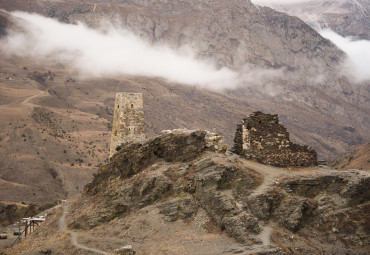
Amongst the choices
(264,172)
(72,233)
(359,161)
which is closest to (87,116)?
(359,161)

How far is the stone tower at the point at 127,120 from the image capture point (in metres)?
28.6

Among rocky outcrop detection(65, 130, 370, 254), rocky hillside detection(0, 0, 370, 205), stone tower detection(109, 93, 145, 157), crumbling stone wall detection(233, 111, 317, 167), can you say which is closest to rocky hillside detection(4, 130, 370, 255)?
rocky outcrop detection(65, 130, 370, 254)

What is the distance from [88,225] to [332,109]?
18999 centimetres

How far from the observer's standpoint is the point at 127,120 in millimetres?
28828

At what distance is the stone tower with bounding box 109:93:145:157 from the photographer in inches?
1127

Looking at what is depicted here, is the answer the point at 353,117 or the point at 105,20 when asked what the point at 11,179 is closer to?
the point at 105,20

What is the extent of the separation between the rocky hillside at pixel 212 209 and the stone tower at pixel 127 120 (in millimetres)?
6745

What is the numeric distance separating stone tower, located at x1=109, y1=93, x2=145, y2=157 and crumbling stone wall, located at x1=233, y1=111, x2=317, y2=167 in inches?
342

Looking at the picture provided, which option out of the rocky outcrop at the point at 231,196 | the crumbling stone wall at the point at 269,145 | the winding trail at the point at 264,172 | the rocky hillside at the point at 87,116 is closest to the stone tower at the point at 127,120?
the rocky outcrop at the point at 231,196

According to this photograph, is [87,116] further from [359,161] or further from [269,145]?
[269,145]

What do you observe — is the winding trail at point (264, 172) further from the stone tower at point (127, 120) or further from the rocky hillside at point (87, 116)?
the rocky hillside at point (87, 116)

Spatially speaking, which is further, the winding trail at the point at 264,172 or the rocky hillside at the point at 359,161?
the rocky hillside at the point at 359,161

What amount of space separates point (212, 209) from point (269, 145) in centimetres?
570

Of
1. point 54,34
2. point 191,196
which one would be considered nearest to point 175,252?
point 191,196
